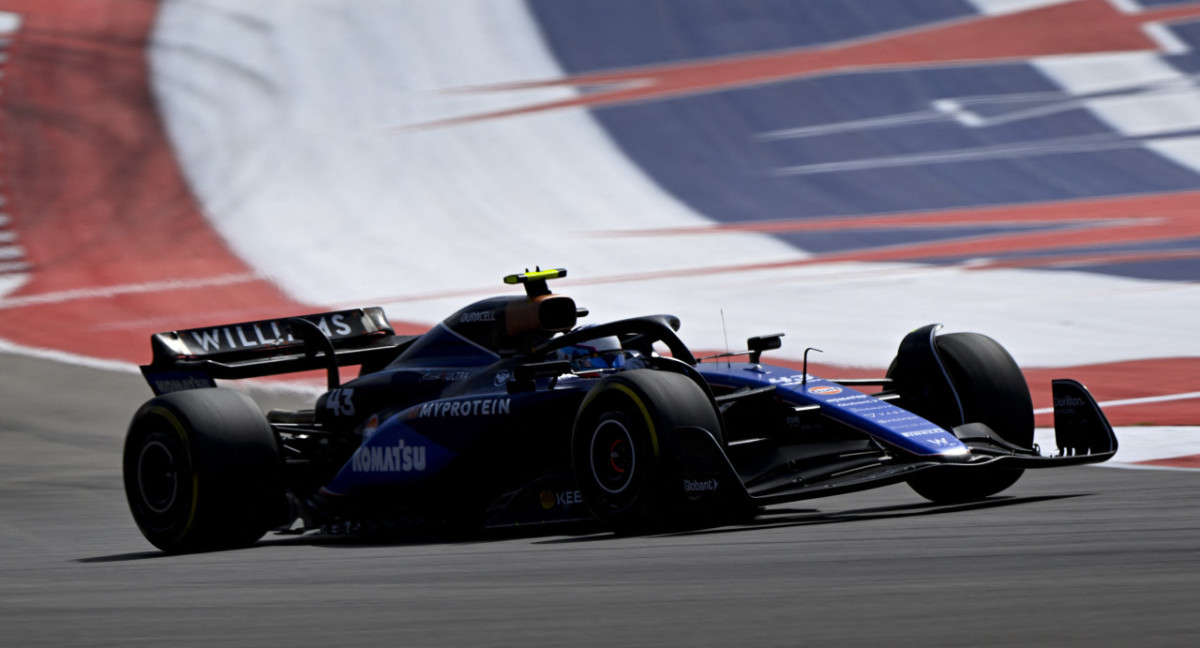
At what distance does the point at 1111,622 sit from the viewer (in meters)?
4.64

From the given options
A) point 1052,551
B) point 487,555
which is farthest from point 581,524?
point 1052,551

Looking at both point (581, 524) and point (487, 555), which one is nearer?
point (487, 555)

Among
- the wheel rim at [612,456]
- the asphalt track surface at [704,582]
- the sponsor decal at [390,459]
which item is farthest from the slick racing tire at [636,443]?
the sponsor decal at [390,459]

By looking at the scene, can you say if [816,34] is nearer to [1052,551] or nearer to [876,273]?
[876,273]

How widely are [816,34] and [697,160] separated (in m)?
6.29

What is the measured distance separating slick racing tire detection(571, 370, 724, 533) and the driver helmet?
898 millimetres

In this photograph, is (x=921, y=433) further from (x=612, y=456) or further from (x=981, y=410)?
(x=612, y=456)

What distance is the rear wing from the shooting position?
970cm

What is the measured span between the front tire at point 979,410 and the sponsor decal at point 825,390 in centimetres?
72

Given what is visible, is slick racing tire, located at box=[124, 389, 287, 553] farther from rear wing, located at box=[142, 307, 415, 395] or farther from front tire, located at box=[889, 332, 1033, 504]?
front tire, located at box=[889, 332, 1033, 504]

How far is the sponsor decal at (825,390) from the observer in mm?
7902

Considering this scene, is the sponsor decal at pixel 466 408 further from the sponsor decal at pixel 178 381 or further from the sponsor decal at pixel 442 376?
the sponsor decal at pixel 178 381

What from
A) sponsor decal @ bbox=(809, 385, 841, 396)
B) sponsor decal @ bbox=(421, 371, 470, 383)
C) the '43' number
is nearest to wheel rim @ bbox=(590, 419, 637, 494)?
sponsor decal @ bbox=(809, 385, 841, 396)

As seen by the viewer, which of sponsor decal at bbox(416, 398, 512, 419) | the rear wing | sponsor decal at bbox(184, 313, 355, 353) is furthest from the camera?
sponsor decal at bbox(184, 313, 355, 353)
